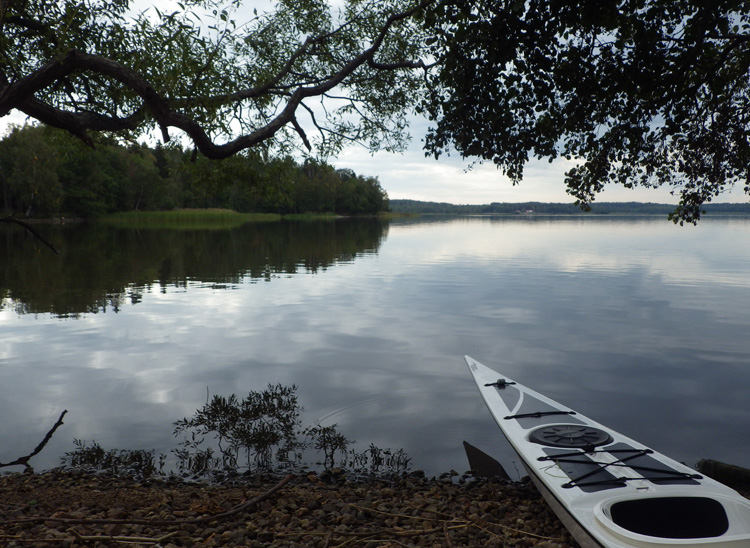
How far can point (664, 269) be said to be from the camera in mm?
28984

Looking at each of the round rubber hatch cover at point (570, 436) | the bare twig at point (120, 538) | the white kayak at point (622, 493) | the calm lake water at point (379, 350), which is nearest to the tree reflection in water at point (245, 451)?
the calm lake water at point (379, 350)

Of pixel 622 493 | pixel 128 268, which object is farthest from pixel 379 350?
pixel 128 268

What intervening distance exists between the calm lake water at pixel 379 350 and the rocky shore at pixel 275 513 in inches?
46.9

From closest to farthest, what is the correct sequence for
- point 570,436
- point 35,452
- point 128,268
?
point 570,436
point 35,452
point 128,268

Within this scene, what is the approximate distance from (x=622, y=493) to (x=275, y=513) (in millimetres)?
3406

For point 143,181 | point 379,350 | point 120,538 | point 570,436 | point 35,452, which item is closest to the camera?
point 120,538

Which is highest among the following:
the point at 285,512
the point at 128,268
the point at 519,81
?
the point at 519,81

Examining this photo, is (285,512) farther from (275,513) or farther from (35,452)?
(35,452)

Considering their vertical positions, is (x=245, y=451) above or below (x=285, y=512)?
below

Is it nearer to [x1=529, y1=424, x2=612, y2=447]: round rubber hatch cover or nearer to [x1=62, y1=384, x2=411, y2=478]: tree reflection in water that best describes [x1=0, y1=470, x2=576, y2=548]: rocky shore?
[x1=62, y1=384, x2=411, y2=478]: tree reflection in water

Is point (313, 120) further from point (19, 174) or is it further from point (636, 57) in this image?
point (19, 174)

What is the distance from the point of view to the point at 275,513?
5312mm

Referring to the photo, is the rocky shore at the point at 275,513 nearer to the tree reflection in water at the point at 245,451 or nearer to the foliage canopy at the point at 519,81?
the tree reflection in water at the point at 245,451

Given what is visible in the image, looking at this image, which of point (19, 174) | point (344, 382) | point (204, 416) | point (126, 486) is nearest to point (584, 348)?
point (344, 382)
